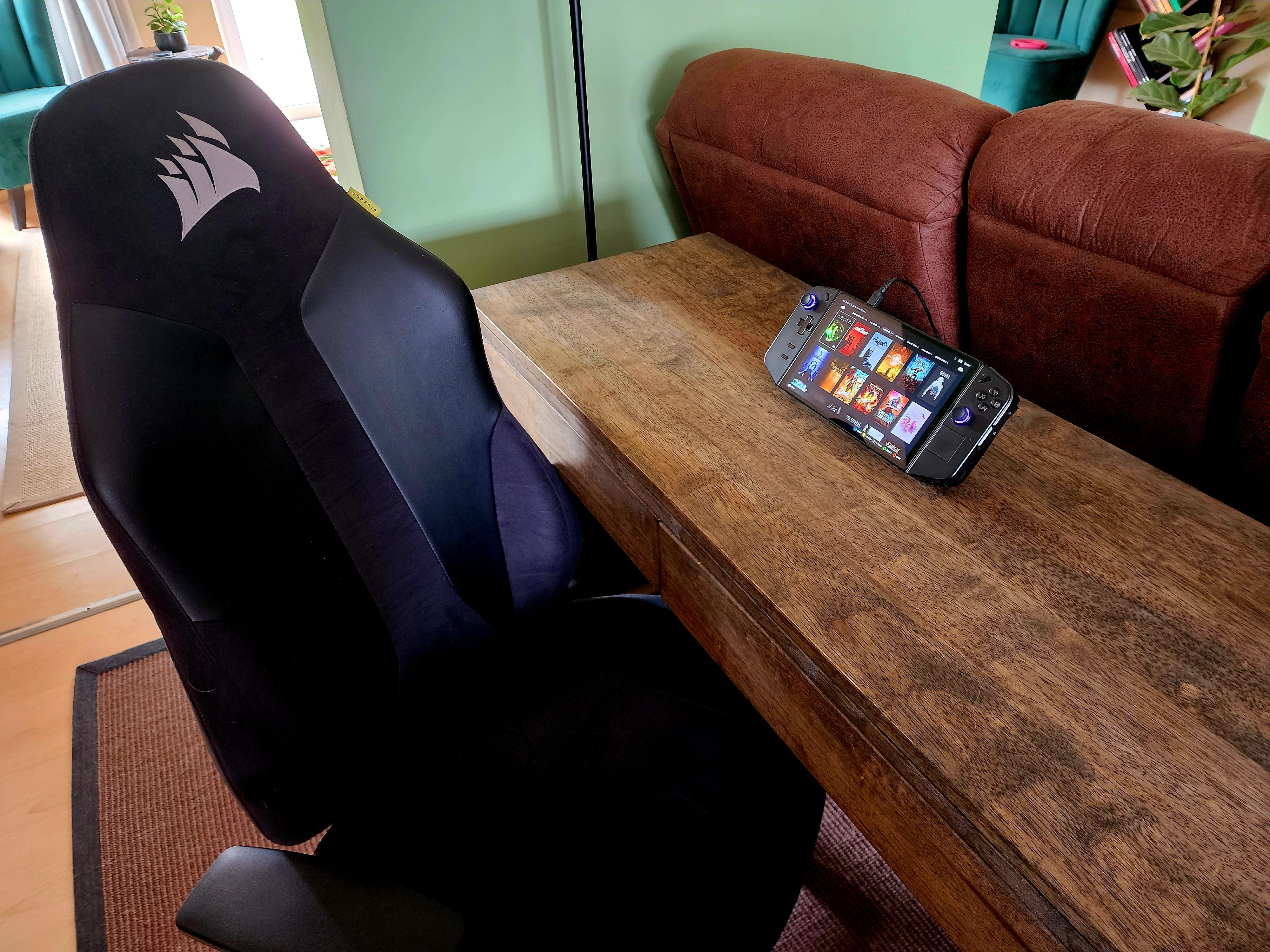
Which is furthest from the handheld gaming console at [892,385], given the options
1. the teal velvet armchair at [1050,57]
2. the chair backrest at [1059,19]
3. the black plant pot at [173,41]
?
the black plant pot at [173,41]

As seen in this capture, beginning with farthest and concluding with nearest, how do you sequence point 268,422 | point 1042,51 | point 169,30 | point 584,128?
point 169,30, point 1042,51, point 584,128, point 268,422

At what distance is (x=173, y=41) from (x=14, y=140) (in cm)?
81

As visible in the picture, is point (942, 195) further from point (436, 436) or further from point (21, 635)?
point (21, 635)

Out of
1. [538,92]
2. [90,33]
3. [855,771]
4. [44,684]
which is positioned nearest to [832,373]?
[855,771]

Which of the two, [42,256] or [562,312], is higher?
[562,312]

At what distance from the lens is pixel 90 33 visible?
3.96 m

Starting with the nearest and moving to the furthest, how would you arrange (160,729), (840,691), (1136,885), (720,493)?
(1136,885), (840,691), (720,493), (160,729)

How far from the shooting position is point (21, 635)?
4.91ft

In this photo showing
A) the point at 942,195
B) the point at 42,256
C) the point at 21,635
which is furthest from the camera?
A: the point at 42,256

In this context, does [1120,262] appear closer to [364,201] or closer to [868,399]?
[868,399]

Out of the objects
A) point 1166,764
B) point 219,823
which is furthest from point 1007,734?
point 219,823

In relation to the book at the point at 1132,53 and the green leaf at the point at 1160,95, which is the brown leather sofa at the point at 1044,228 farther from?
the book at the point at 1132,53

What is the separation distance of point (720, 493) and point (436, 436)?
280 mm

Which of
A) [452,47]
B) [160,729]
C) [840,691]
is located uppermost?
[452,47]
